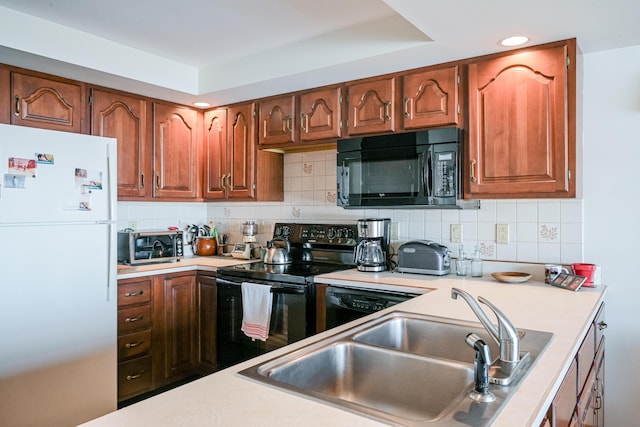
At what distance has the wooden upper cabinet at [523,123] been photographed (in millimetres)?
2129

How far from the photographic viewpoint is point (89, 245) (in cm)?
246

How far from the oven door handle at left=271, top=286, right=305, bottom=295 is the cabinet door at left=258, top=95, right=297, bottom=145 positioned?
3.38 ft

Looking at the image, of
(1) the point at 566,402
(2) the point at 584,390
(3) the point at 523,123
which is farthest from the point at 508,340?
(3) the point at 523,123

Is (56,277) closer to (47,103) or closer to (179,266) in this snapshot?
(179,266)

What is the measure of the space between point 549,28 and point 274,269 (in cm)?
199

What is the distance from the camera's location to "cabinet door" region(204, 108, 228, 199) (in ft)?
11.4

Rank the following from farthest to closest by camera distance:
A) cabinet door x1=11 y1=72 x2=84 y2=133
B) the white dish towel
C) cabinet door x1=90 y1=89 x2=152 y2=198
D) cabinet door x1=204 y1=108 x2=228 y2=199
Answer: cabinet door x1=204 y1=108 x2=228 y2=199, cabinet door x1=90 y1=89 x2=152 y2=198, the white dish towel, cabinet door x1=11 y1=72 x2=84 y2=133

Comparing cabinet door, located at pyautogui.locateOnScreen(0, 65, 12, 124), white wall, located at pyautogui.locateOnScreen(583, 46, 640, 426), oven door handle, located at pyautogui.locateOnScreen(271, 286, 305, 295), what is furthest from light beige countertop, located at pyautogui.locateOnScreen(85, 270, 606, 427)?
cabinet door, located at pyautogui.locateOnScreen(0, 65, 12, 124)

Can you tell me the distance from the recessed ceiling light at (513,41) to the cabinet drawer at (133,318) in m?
2.61

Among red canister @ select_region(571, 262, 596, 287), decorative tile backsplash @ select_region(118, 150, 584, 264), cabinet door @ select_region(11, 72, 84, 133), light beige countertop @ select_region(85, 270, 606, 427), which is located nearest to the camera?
light beige countertop @ select_region(85, 270, 606, 427)

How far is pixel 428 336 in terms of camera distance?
61.3 inches

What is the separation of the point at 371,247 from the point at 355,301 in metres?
0.43

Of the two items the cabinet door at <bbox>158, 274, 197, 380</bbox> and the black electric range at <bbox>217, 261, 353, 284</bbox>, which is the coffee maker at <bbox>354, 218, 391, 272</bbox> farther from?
the cabinet door at <bbox>158, 274, 197, 380</bbox>

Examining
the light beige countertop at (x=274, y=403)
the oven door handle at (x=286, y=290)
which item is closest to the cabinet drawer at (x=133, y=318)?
the oven door handle at (x=286, y=290)
